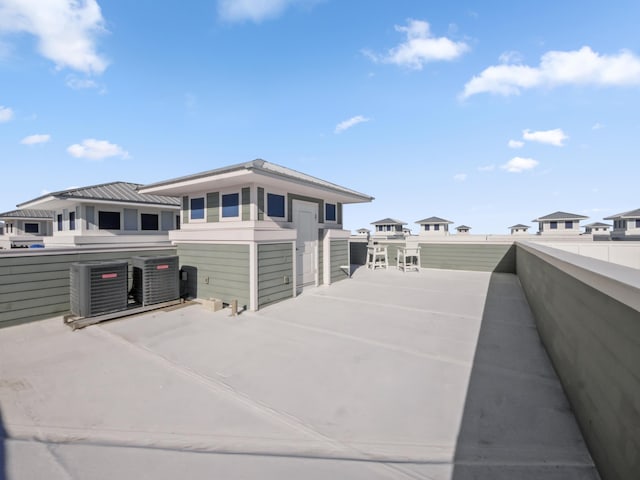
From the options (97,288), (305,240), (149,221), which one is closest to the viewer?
(97,288)

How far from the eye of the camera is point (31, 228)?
2297 cm

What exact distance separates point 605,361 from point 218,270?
257 inches

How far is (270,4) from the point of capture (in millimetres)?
8328

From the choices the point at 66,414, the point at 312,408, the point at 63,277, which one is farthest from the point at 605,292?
the point at 63,277

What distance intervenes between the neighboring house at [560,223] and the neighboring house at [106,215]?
35.0 meters

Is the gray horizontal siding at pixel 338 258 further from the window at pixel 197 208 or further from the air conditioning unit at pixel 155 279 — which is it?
the air conditioning unit at pixel 155 279

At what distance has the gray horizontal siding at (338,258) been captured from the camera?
9.45 metres

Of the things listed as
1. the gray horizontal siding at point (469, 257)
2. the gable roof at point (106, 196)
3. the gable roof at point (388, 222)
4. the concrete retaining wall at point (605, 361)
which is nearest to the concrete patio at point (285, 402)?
the concrete retaining wall at point (605, 361)

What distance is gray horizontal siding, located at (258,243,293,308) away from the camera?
6301 millimetres

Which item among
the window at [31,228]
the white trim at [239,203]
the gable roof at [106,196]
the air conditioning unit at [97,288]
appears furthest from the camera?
the window at [31,228]

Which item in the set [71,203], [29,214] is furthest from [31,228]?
[71,203]

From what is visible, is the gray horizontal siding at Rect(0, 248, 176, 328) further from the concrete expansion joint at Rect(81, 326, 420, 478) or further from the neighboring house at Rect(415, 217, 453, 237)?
the neighboring house at Rect(415, 217, 453, 237)

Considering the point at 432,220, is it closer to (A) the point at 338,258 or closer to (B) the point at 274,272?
(A) the point at 338,258

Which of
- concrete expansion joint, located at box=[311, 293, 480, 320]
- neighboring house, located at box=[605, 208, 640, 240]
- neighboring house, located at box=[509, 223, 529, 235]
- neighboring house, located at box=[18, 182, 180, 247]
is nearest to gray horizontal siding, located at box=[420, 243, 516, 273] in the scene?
concrete expansion joint, located at box=[311, 293, 480, 320]
